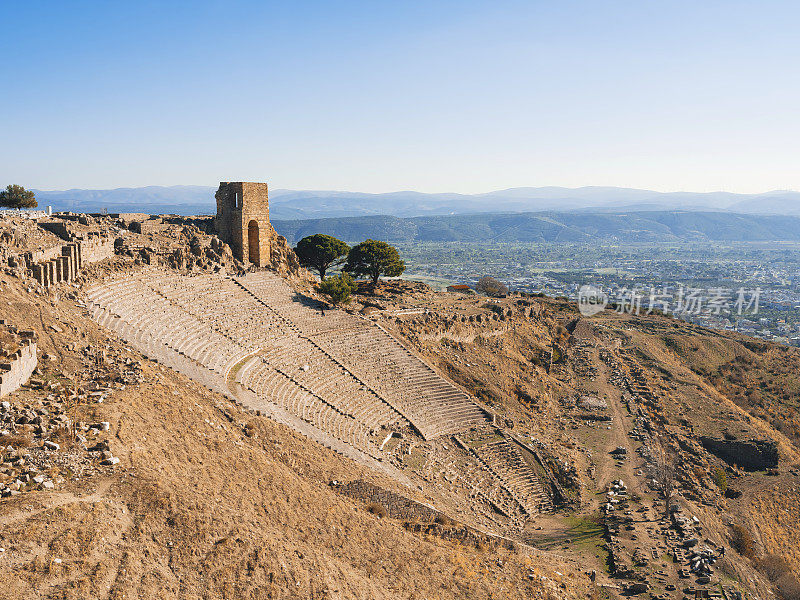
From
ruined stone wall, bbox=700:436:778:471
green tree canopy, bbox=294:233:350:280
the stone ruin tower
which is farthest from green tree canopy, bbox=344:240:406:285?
ruined stone wall, bbox=700:436:778:471

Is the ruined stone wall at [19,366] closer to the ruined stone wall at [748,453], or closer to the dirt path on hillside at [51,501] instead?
the dirt path on hillside at [51,501]

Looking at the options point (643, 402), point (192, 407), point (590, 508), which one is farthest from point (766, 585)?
point (192, 407)

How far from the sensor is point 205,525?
12.6 metres

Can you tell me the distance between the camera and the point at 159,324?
969 inches

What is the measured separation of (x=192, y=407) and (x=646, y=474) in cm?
2064

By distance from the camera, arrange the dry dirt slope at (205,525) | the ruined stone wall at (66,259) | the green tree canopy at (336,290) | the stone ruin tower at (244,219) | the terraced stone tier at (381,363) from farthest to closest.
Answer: the stone ruin tower at (244,219) < the green tree canopy at (336,290) < the terraced stone tier at (381,363) < the ruined stone wall at (66,259) < the dry dirt slope at (205,525)

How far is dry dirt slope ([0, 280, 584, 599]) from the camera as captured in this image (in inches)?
414

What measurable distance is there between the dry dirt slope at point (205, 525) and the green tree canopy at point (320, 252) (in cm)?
2699

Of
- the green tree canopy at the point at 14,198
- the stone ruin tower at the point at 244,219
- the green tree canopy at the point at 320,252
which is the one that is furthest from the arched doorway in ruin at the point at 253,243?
Result: the green tree canopy at the point at 14,198

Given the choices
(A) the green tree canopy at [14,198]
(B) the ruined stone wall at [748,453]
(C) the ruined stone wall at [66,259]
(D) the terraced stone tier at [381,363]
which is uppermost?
(A) the green tree canopy at [14,198]

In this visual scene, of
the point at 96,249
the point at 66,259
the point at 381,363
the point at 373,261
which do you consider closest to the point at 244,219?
the point at 96,249

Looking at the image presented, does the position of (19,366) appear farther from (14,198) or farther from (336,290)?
(14,198)

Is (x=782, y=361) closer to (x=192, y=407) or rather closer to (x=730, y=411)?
(x=730, y=411)

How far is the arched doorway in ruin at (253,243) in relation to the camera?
38000 millimetres
